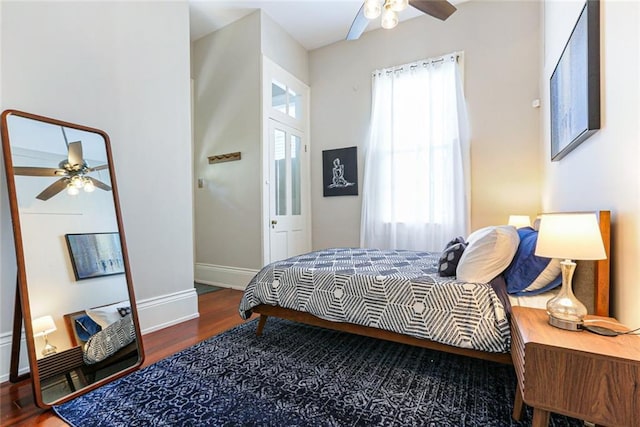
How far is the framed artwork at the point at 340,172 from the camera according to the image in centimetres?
419

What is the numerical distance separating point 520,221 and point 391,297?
82.4 inches

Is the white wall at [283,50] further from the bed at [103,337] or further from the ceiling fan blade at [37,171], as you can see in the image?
the bed at [103,337]

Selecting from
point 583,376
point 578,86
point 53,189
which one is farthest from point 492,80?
point 53,189

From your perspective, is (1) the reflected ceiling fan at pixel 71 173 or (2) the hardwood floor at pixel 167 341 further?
(1) the reflected ceiling fan at pixel 71 173

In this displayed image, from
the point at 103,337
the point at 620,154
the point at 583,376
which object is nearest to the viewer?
the point at 583,376

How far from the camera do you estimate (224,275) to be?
394cm

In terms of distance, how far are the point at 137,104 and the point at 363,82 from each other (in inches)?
113

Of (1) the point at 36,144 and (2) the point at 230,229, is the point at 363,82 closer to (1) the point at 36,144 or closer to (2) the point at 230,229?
(2) the point at 230,229

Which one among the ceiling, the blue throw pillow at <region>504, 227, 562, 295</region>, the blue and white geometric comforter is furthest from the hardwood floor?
the ceiling

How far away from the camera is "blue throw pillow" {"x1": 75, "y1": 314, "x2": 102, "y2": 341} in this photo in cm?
176

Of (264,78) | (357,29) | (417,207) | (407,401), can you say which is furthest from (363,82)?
(407,401)

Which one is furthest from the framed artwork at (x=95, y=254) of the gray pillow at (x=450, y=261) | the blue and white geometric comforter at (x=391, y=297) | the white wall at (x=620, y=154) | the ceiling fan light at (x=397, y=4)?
the white wall at (x=620, y=154)

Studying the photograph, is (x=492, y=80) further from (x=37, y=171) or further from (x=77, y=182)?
(x=37, y=171)

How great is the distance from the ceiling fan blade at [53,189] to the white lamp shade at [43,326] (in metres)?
0.68
